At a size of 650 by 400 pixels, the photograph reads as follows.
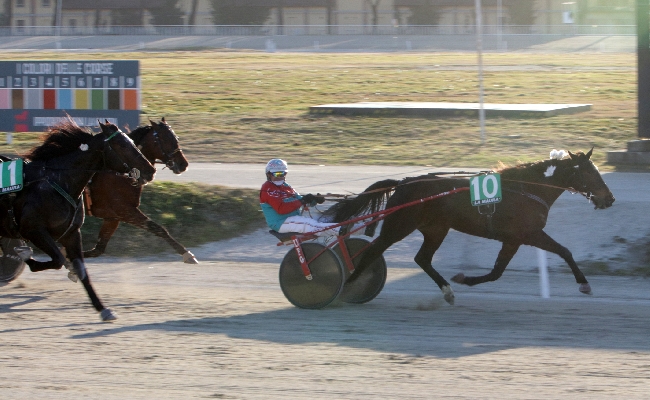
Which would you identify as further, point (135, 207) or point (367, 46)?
point (367, 46)

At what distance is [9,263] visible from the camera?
9727 mm

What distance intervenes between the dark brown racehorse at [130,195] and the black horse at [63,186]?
0.86 metres

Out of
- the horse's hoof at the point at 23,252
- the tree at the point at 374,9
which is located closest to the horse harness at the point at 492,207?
the horse's hoof at the point at 23,252

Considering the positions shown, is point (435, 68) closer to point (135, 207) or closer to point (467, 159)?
point (467, 159)

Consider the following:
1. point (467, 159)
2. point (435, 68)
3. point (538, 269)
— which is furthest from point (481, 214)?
point (435, 68)

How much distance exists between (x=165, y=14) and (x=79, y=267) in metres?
61.2

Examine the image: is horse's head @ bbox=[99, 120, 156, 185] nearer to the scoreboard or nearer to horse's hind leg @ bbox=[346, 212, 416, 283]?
horse's hind leg @ bbox=[346, 212, 416, 283]

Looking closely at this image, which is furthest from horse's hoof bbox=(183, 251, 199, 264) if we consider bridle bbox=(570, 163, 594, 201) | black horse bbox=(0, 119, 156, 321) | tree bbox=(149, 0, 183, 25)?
tree bbox=(149, 0, 183, 25)

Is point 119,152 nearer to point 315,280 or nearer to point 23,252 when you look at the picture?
point 23,252

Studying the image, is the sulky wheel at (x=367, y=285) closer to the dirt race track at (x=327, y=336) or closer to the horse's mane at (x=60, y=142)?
the dirt race track at (x=327, y=336)

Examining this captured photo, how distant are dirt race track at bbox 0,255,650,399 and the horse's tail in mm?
896

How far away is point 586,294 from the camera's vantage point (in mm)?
9148

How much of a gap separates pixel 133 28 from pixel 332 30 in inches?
502

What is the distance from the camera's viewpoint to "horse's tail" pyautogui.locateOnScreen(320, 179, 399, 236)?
352 inches
